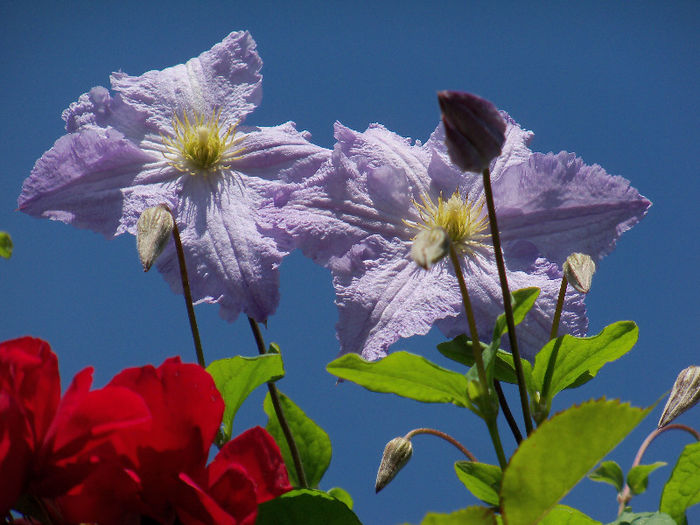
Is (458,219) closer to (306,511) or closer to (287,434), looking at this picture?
(287,434)

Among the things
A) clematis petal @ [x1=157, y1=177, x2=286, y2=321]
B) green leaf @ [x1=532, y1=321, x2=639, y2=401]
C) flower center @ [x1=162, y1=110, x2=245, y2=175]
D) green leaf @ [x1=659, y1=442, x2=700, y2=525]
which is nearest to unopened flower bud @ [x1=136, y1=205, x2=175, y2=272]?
clematis petal @ [x1=157, y1=177, x2=286, y2=321]

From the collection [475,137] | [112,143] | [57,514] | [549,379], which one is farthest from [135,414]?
[112,143]

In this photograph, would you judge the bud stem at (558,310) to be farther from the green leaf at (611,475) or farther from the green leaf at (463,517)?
the green leaf at (463,517)

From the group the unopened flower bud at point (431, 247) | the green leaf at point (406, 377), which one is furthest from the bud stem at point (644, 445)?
the unopened flower bud at point (431, 247)

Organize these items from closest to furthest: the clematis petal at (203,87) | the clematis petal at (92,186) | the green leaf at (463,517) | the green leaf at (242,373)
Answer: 1. the green leaf at (463,517)
2. the green leaf at (242,373)
3. the clematis petal at (92,186)
4. the clematis petal at (203,87)

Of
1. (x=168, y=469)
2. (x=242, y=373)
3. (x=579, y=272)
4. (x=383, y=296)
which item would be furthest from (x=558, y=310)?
(x=168, y=469)

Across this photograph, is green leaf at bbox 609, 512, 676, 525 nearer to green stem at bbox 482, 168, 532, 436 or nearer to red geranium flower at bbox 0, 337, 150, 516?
green stem at bbox 482, 168, 532, 436
